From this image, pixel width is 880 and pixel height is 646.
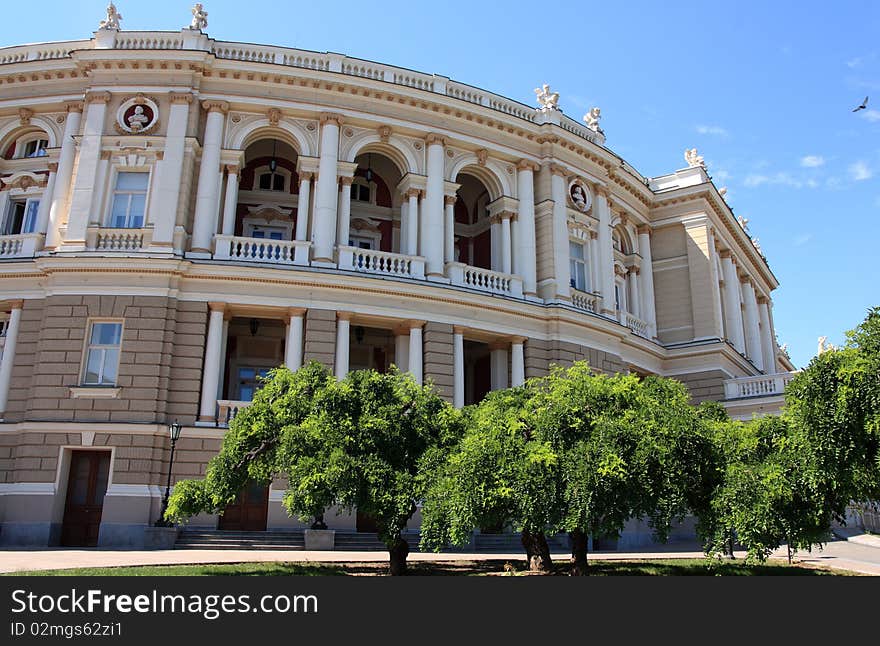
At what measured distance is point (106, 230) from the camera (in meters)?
25.0

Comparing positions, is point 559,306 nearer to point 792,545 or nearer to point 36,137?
point 792,545

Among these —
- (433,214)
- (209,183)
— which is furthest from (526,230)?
(209,183)

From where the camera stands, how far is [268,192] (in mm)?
30234

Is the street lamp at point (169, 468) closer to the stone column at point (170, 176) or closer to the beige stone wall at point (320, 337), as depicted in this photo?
the beige stone wall at point (320, 337)

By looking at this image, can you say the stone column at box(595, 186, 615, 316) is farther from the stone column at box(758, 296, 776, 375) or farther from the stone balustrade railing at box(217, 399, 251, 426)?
the stone column at box(758, 296, 776, 375)

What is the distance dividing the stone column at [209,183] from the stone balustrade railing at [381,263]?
5.06 metres

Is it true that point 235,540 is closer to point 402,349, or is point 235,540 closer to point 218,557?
point 218,557

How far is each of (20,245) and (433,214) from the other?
1603cm

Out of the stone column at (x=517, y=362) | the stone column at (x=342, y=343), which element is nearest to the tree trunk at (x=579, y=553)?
the stone column at (x=342, y=343)

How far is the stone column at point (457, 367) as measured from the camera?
87.6 ft

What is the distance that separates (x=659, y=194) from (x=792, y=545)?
28.9 metres

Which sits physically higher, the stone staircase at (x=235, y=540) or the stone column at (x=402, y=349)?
the stone column at (x=402, y=349)

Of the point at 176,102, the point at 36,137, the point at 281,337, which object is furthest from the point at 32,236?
the point at 281,337

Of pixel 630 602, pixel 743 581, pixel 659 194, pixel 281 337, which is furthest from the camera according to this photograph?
pixel 659 194
